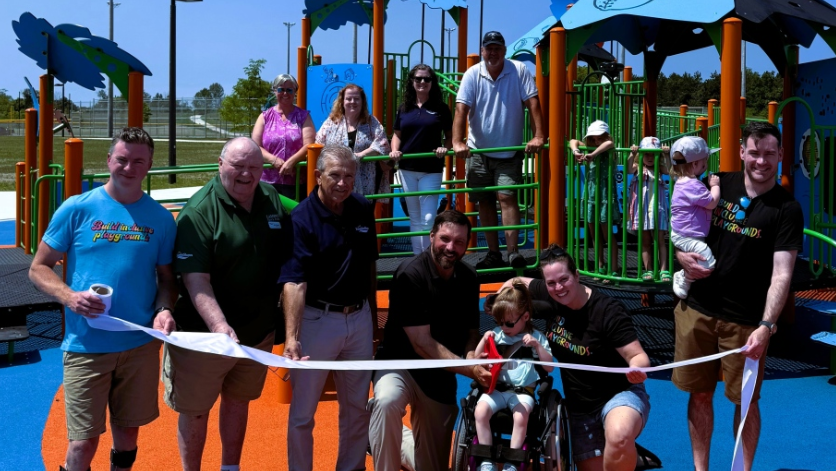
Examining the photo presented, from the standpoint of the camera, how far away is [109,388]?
4258mm

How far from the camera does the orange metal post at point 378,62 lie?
1152 cm

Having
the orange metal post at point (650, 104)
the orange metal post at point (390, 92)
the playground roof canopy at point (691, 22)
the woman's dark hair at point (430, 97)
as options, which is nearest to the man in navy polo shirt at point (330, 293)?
the woman's dark hair at point (430, 97)

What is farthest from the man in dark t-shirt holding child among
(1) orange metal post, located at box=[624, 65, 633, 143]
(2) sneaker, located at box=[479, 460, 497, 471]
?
(1) orange metal post, located at box=[624, 65, 633, 143]

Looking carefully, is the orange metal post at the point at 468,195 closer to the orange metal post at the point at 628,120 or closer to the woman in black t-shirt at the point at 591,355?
the orange metal post at the point at 628,120

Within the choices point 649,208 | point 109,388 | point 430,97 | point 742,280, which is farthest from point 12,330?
point 742,280

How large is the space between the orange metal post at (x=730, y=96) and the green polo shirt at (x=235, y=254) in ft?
11.9

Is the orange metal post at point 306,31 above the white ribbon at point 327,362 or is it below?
above

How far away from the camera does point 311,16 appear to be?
14.5 meters

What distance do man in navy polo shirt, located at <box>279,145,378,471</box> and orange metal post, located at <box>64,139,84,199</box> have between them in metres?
2.78

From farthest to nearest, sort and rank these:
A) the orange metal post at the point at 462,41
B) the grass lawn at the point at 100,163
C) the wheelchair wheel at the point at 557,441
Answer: the grass lawn at the point at 100,163 < the orange metal post at the point at 462,41 < the wheelchair wheel at the point at 557,441

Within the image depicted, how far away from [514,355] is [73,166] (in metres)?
3.92

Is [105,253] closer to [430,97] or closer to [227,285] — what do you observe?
[227,285]

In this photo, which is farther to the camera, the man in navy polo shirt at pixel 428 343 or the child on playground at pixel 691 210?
the child on playground at pixel 691 210

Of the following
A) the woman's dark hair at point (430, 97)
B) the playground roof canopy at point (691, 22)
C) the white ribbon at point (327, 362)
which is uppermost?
the playground roof canopy at point (691, 22)
